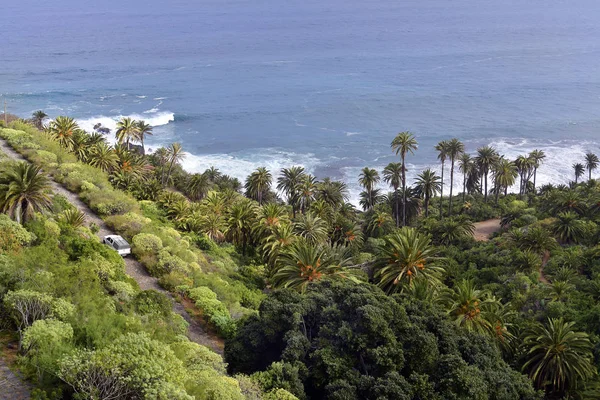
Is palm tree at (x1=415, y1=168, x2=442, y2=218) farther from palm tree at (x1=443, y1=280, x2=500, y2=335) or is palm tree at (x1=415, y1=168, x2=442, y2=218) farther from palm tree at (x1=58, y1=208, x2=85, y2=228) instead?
palm tree at (x1=58, y1=208, x2=85, y2=228)

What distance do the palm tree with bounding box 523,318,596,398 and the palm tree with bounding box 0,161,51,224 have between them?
3646cm

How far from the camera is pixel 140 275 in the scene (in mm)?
45250

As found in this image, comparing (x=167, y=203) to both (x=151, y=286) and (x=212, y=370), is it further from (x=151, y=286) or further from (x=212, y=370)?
Answer: (x=212, y=370)

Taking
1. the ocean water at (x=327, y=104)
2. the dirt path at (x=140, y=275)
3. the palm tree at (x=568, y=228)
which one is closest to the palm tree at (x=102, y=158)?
the dirt path at (x=140, y=275)

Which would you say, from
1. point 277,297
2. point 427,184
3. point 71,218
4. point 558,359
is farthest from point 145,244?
point 427,184

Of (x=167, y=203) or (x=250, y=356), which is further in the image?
(x=167, y=203)

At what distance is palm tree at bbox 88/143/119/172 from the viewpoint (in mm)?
71875

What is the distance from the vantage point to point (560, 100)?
152 meters

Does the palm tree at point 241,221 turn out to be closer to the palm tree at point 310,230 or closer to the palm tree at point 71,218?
the palm tree at point 310,230

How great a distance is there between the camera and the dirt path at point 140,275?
37188mm

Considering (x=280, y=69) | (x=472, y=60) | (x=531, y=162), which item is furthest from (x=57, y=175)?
(x=472, y=60)

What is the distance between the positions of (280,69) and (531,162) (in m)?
110

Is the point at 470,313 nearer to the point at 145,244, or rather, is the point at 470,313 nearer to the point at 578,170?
the point at 145,244

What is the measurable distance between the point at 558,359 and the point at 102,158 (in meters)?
58.2
